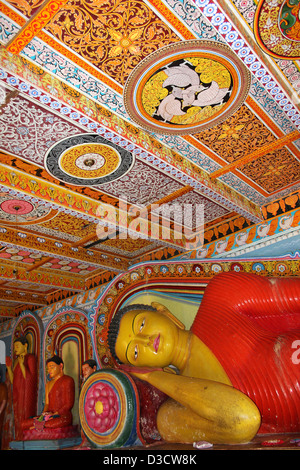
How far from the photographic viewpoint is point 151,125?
338 cm

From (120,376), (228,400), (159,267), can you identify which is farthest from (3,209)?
(228,400)

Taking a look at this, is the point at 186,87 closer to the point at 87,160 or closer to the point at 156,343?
the point at 87,160

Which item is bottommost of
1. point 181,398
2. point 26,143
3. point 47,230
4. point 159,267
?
point 181,398

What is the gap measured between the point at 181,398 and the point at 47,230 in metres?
3.38

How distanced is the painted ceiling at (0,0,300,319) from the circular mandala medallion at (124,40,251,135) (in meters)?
0.01

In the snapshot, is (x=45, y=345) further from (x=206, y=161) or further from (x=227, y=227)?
(x=206, y=161)

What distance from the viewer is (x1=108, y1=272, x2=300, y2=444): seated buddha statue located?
7.61 ft

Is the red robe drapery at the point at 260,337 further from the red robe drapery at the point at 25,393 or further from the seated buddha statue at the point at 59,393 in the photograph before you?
the red robe drapery at the point at 25,393

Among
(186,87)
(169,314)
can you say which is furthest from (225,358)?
(186,87)

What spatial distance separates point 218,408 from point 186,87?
242cm

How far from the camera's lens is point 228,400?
2277mm

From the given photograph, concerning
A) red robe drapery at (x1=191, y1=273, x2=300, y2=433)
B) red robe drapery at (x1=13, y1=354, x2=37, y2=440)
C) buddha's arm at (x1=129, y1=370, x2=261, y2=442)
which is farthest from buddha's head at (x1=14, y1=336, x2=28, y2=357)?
buddha's arm at (x1=129, y1=370, x2=261, y2=442)

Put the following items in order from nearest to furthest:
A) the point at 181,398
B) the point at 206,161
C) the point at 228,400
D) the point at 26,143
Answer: the point at 228,400 → the point at 181,398 → the point at 26,143 → the point at 206,161

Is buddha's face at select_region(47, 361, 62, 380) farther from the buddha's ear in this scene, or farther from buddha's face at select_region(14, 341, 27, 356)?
the buddha's ear
